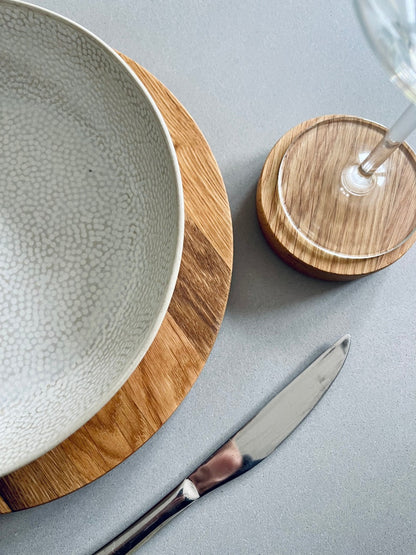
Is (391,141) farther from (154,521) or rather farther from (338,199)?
(154,521)

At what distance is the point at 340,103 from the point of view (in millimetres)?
412

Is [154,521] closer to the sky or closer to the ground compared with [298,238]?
closer to the ground

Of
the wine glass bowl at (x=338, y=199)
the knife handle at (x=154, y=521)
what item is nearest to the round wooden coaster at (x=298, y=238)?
the wine glass bowl at (x=338, y=199)

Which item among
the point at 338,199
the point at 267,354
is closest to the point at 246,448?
the point at 267,354

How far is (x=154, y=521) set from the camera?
34cm

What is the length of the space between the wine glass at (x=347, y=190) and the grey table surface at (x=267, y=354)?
1.5 inches

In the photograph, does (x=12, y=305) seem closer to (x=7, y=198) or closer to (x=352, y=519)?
(x=7, y=198)

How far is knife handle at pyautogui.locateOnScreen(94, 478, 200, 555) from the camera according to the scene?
34 centimetres

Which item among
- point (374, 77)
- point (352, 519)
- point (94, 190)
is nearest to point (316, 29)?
point (374, 77)

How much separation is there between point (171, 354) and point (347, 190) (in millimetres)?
164

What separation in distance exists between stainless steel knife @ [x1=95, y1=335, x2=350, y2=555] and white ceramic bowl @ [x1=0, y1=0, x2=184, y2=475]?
12 centimetres

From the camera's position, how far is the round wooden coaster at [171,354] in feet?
0.97

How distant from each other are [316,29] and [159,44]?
0.41 ft

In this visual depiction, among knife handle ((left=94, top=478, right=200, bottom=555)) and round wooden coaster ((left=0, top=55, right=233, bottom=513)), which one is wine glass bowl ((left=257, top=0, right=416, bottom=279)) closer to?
round wooden coaster ((left=0, top=55, right=233, bottom=513))
